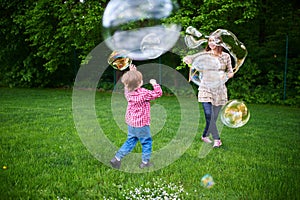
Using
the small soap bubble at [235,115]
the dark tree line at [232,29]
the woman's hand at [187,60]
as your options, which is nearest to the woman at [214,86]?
the woman's hand at [187,60]

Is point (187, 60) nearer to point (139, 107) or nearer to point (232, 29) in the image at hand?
point (139, 107)

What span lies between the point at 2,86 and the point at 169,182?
1354 cm

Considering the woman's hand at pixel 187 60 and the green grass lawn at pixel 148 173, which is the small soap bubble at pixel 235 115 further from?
the woman's hand at pixel 187 60

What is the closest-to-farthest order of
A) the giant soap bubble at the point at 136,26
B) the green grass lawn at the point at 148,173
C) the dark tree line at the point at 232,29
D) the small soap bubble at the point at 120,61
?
the green grass lawn at the point at 148,173, the small soap bubble at the point at 120,61, the giant soap bubble at the point at 136,26, the dark tree line at the point at 232,29

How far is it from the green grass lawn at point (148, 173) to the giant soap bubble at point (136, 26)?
138 cm

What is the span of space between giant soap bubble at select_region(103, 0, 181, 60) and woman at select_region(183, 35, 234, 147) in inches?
29.2

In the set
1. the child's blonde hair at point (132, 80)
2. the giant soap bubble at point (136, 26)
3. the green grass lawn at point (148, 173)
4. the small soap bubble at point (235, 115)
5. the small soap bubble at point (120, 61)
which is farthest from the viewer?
the giant soap bubble at point (136, 26)

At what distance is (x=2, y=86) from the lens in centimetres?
1473

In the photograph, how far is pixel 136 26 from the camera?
5270mm

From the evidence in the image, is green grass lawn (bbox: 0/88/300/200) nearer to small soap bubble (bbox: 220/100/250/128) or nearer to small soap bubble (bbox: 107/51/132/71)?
small soap bubble (bbox: 220/100/250/128)

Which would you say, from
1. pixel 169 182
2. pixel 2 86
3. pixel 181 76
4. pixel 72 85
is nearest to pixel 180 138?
pixel 169 182

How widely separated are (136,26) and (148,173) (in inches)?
106

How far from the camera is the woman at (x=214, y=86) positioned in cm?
447

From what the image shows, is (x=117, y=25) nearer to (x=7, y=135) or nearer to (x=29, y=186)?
(x=7, y=135)
